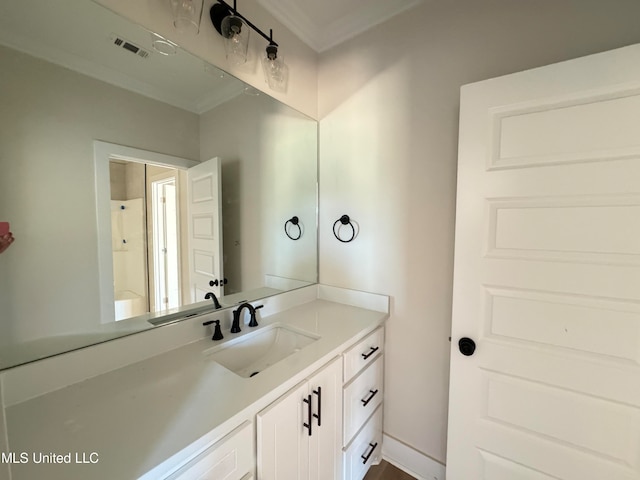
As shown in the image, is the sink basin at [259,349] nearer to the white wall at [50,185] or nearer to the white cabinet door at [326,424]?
the white cabinet door at [326,424]

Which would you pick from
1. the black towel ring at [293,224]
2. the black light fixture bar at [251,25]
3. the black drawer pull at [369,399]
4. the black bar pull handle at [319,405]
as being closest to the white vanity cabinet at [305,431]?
the black bar pull handle at [319,405]

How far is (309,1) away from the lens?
4.84ft

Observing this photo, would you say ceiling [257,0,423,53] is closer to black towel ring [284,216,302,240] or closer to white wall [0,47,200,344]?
white wall [0,47,200,344]

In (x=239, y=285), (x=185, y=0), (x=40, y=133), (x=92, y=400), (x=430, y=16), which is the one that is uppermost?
(x=430, y=16)

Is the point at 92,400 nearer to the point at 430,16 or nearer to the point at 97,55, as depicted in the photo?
the point at 97,55

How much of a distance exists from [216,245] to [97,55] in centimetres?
91

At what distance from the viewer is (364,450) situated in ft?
4.67

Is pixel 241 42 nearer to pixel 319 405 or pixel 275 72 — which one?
pixel 275 72

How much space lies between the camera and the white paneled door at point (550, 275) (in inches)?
36.1

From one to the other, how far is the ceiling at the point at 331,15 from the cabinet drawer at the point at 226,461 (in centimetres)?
198

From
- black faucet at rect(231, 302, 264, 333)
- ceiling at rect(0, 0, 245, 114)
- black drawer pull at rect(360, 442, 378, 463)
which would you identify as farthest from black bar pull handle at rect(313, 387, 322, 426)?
ceiling at rect(0, 0, 245, 114)

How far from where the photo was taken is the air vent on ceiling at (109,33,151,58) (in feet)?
3.23

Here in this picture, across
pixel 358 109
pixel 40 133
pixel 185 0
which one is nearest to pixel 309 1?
pixel 358 109

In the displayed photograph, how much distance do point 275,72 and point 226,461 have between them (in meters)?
1.79
